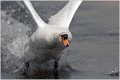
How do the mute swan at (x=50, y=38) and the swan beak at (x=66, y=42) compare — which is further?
the mute swan at (x=50, y=38)

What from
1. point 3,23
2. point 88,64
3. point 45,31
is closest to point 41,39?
point 45,31

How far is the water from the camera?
567 inches

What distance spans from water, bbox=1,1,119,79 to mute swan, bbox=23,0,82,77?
46cm

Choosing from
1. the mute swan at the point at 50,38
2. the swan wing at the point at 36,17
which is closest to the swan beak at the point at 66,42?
the mute swan at the point at 50,38

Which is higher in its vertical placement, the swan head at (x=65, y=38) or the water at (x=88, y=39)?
the swan head at (x=65, y=38)

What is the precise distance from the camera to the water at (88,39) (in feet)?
47.3

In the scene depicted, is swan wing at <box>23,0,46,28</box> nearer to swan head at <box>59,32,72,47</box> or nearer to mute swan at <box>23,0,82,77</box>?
mute swan at <box>23,0,82,77</box>

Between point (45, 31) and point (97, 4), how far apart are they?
9.92m

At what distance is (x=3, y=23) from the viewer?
1861 cm

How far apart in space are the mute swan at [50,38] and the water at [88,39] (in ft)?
1.52

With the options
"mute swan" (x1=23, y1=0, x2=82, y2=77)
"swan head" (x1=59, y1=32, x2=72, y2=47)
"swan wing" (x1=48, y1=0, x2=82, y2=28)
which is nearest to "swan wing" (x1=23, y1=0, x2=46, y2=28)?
"mute swan" (x1=23, y1=0, x2=82, y2=77)

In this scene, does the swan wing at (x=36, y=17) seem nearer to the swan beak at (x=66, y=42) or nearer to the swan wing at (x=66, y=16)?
the swan wing at (x=66, y=16)

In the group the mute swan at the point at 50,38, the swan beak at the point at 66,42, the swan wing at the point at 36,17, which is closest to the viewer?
the swan beak at the point at 66,42

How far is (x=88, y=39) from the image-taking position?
17641 mm
